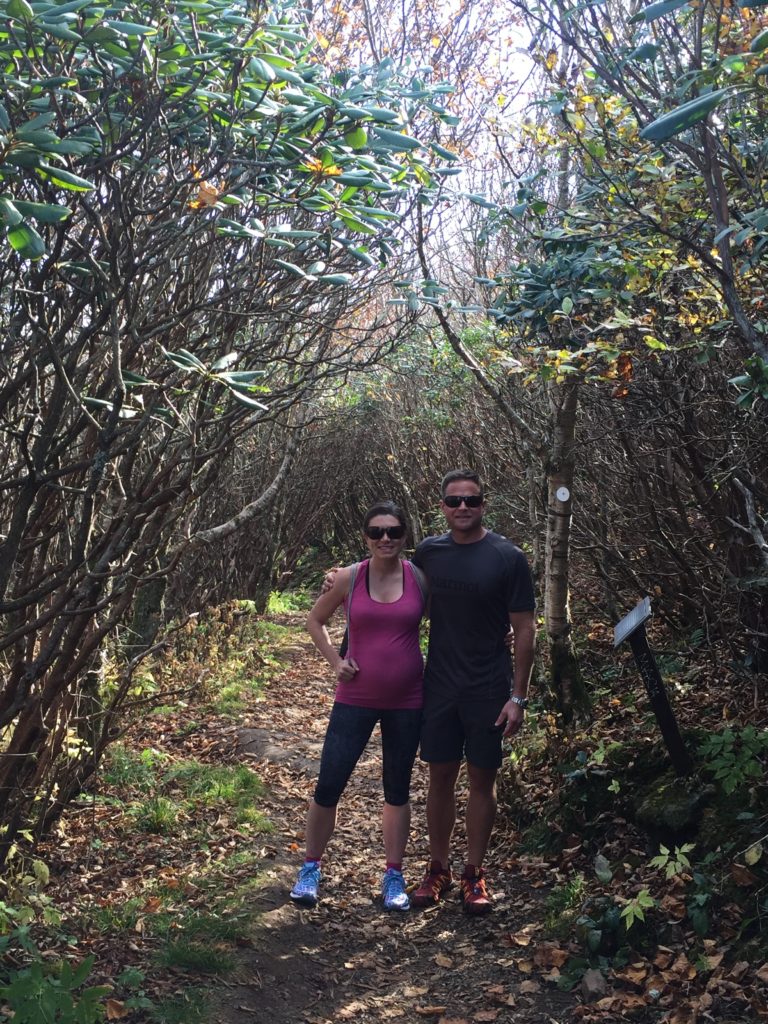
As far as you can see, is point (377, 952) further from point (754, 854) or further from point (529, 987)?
point (754, 854)

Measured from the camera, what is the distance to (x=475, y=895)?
14.7ft

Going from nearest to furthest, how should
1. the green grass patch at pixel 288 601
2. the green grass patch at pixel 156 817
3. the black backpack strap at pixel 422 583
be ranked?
the black backpack strap at pixel 422 583 → the green grass patch at pixel 156 817 → the green grass patch at pixel 288 601

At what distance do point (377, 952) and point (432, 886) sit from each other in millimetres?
448

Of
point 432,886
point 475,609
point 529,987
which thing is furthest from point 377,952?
point 475,609

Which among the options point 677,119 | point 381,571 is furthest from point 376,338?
point 677,119

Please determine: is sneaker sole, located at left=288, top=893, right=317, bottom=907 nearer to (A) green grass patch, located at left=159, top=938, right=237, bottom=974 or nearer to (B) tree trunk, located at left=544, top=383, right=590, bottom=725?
(A) green grass patch, located at left=159, top=938, right=237, bottom=974

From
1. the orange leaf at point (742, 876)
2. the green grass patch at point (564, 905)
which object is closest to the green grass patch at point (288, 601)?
the green grass patch at point (564, 905)

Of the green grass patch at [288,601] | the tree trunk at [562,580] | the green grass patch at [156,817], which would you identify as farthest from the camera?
the green grass patch at [288,601]

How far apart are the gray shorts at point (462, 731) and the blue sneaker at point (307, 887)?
769 mm

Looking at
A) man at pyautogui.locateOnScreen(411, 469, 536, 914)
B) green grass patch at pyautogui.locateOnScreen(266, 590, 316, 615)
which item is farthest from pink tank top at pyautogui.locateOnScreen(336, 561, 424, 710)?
green grass patch at pyautogui.locateOnScreen(266, 590, 316, 615)

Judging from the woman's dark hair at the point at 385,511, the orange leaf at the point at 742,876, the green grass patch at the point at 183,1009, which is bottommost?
the green grass patch at the point at 183,1009

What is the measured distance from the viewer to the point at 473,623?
430cm

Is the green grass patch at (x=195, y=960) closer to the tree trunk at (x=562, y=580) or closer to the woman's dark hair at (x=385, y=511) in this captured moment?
the woman's dark hair at (x=385, y=511)

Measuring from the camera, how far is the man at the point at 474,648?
427 cm
